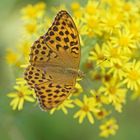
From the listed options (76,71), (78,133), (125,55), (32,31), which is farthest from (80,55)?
(78,133)

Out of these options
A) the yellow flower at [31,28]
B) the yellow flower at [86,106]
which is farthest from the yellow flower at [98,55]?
the yellow flower at [31,28]

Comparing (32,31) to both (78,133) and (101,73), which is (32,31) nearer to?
(101,73)

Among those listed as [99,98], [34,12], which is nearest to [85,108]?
[99,98]

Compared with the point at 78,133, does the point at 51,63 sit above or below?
above

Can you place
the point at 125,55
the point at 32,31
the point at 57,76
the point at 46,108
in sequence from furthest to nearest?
the point at 32,31 < the point at 125,55 < the point at 57,76 < the point at 46,108

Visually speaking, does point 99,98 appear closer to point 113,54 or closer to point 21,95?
point 113,54
